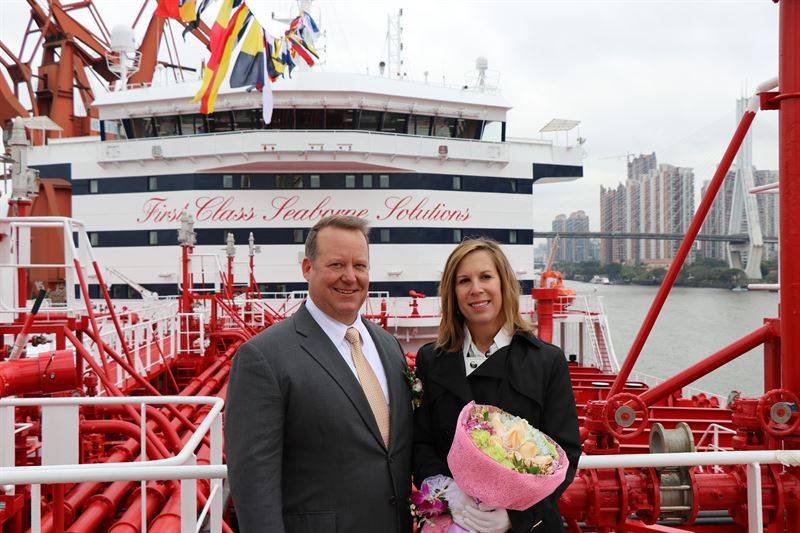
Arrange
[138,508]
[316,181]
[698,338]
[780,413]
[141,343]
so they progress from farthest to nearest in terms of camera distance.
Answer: [698,338] < [316,181] < [141,343] < [138,508] < [780,413]

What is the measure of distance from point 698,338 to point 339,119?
2231cm

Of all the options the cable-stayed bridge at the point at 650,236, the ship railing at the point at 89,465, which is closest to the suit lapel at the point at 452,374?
the ship railing at the point at 89,465


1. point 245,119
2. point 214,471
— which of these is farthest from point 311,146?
point 214,471

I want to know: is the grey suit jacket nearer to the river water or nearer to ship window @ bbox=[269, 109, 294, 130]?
the river water

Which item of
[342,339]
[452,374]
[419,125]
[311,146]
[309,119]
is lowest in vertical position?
[452,374]

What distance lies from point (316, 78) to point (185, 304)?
8.45 metres

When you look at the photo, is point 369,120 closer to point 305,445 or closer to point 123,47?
point 123,47

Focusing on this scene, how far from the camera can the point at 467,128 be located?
17656 millimetres

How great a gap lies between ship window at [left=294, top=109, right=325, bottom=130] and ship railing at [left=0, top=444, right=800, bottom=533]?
1494 cm

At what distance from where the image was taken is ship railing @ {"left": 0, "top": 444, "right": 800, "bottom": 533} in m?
2.10

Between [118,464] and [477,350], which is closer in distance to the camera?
[477,350]

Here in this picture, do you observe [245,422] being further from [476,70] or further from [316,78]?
[476,70]

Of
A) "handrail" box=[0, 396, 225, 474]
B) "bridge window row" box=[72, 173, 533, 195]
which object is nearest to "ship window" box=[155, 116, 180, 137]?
"bridge window row" box=[72, 173, 533, 195]

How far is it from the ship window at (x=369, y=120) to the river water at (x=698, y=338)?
303 inches
